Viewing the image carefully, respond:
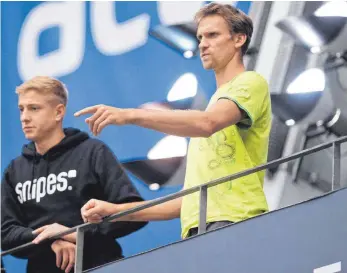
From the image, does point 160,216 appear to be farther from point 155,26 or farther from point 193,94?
point 155,26

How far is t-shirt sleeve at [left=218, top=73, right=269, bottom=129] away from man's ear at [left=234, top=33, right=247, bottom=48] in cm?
15

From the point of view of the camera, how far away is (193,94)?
629 centimetres

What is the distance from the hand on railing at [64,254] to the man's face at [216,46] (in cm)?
97

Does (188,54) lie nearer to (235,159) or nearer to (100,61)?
(100,61)

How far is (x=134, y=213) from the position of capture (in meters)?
4.45

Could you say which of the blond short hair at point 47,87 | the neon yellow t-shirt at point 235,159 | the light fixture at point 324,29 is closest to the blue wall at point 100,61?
the light fixture at point 324,29

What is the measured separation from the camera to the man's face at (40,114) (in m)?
5.02

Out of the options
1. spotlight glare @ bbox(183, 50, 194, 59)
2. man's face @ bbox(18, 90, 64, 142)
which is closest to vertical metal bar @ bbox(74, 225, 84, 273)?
man's face @ bbox(18, 90, 64, 142)

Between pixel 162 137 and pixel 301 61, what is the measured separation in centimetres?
92

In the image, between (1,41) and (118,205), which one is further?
(1,41)

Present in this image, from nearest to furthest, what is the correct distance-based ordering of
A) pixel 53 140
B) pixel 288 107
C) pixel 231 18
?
pixel 231 18
pixel 53 140
pixel 288 107

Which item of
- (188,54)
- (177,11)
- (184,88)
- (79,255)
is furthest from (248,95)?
(177,11)

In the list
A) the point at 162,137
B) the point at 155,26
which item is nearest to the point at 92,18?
the point at 155,26

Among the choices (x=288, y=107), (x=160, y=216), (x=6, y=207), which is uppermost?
(x=288, y=107)
